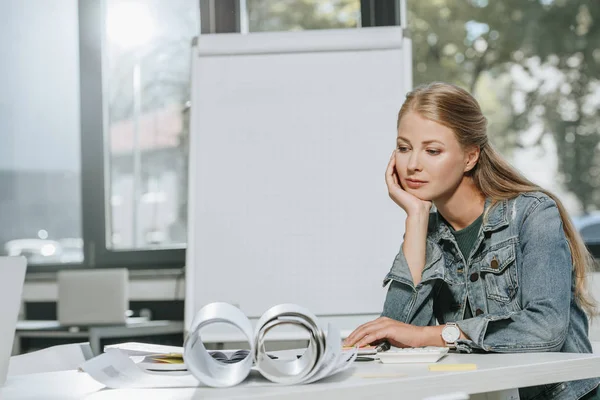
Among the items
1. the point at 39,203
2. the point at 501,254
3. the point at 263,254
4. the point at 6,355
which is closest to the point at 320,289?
the point at 263,254

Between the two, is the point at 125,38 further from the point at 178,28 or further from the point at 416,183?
the point at 416,183

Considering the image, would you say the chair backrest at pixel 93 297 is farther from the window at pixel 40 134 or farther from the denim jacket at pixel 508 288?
the denim jacket at pixel 508 288

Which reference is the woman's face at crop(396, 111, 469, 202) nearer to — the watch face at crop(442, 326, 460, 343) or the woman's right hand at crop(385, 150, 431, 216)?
the woman's right hand at crop(385, 150, 431, 216)

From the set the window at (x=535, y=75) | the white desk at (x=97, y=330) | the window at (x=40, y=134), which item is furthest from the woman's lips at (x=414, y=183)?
the window at (x=40, y=134)

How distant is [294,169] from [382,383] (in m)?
2.09

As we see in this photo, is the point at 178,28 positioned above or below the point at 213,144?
above

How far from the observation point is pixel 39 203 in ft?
15.1

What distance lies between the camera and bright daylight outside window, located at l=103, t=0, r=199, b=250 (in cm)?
441

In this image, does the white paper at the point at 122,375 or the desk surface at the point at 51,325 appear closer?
the white paper at the point at 122,375

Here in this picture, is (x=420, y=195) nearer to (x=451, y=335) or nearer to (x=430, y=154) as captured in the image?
(x=430, y=154)

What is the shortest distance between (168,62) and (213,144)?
1411 millimetres

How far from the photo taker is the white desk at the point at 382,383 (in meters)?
1.05

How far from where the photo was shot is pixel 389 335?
4.97 ft

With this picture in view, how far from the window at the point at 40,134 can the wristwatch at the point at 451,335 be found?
3.34m
